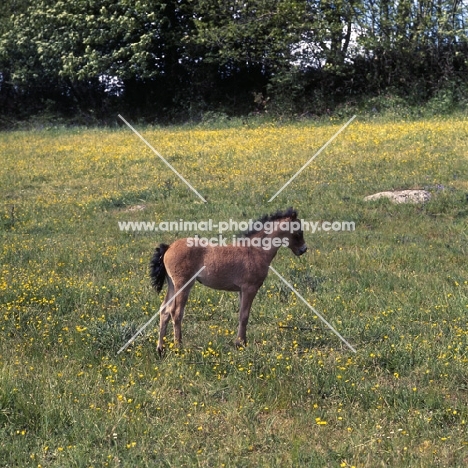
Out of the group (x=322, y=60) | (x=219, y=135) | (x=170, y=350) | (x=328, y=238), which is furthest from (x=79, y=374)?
(x=322, y=60)

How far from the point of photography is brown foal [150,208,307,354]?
7.41m

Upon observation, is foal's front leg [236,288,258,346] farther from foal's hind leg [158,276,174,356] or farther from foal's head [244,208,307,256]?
foal's hind leg [158,276,174,356]

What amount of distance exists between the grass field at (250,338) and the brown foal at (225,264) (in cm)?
45

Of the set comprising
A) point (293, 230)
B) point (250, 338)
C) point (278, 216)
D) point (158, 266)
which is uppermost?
point (278, 216)

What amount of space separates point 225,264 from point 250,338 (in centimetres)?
106

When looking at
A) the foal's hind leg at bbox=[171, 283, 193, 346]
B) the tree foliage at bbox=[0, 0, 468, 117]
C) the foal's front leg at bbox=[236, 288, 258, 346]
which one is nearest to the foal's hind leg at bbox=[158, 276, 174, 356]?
the foal's hind leg at bbox=[171, 283, 193, 346]

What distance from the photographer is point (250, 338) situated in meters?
7.91

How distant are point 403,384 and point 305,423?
4.18ft

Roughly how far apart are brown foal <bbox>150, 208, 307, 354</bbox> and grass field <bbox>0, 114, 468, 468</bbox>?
449 mm

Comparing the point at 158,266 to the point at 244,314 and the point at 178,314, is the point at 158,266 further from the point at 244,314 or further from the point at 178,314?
the point at 244,314

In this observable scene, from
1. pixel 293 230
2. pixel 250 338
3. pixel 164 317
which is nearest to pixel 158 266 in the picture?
pixel 164 317

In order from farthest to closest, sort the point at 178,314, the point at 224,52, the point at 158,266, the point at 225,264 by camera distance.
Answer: the point at 224,52, the point at 158,266, the point at 225,264, the point at 178,314

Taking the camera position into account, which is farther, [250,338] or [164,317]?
[250,338]

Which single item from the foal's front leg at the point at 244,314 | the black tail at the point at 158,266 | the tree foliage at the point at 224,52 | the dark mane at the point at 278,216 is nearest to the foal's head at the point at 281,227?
the dark mane at the point at 278,216
